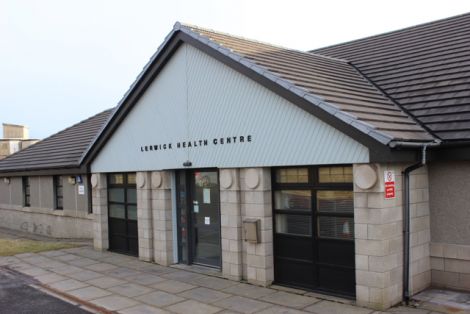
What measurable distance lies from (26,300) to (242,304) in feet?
15.5

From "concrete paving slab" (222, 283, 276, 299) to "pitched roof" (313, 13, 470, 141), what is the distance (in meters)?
4.60

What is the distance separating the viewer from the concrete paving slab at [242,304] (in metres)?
8.48

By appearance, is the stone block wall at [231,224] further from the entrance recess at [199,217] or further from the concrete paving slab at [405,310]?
the concrete paving slab at [405,310]

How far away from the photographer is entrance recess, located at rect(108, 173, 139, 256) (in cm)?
1425

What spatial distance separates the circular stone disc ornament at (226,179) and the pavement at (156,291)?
85.6 inches

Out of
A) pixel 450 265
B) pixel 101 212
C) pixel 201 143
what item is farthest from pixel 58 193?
pixel 450 265

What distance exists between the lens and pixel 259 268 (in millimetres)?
9992

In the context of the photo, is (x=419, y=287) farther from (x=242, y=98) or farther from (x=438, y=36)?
(x=438, y=36)

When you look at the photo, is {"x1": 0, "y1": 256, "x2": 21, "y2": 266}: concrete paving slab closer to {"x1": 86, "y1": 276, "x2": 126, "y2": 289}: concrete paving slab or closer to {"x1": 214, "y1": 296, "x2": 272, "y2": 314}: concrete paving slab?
{"x1": 86, "y1": 276, "x2": 126, "y2": 289}: concrete paving slab

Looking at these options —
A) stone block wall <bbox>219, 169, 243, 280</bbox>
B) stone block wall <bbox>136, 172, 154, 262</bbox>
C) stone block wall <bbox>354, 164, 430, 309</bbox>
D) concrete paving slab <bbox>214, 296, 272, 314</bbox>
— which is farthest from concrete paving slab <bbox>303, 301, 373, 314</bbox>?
stone block wall <bbox>136, 172, 154, 262</bbox>

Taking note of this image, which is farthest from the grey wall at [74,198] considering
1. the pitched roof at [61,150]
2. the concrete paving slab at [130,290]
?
the concrete paving slab at [130,290]

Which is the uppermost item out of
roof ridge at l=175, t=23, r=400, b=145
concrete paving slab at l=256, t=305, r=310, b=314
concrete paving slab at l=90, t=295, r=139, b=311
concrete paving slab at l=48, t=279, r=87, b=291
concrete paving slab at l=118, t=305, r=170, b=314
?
roof ridge at l=175, t=23, r=400, b=145

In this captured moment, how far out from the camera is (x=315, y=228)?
9.24 m

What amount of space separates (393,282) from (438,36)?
7.74 meters
